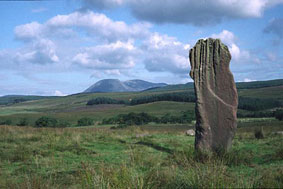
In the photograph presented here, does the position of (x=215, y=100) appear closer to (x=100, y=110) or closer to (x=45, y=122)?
(x=45, y=122)

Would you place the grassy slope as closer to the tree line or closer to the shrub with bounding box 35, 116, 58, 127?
the tree line

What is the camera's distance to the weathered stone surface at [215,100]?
1099 cm

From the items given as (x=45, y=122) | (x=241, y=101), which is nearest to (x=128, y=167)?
(x=45, y=122)

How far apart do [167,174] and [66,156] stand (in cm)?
597

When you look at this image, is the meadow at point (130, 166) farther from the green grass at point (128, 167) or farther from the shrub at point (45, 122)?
the shrub at point (45, 122)

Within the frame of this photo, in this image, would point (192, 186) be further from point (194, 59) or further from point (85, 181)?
point (194, 59)

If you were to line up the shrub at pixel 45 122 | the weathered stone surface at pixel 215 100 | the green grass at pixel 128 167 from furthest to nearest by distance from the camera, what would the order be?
the shrub at pixel 45 122, the weathered stone surface at pixel 215 100, the green grass at pixel 128 167

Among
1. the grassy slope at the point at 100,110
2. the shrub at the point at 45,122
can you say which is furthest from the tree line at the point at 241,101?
the shrub at the point at 45,122

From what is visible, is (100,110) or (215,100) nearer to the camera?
(215,100)

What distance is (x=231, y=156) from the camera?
9.64 metres

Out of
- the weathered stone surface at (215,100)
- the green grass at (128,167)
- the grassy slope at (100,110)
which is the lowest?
the grassy slope at (100,110)

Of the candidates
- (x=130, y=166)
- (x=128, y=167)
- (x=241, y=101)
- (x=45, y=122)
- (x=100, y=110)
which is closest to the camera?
(x=128, y=167)

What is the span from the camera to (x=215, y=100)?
1112 cm

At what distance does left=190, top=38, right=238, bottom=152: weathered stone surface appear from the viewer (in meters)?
11.0
